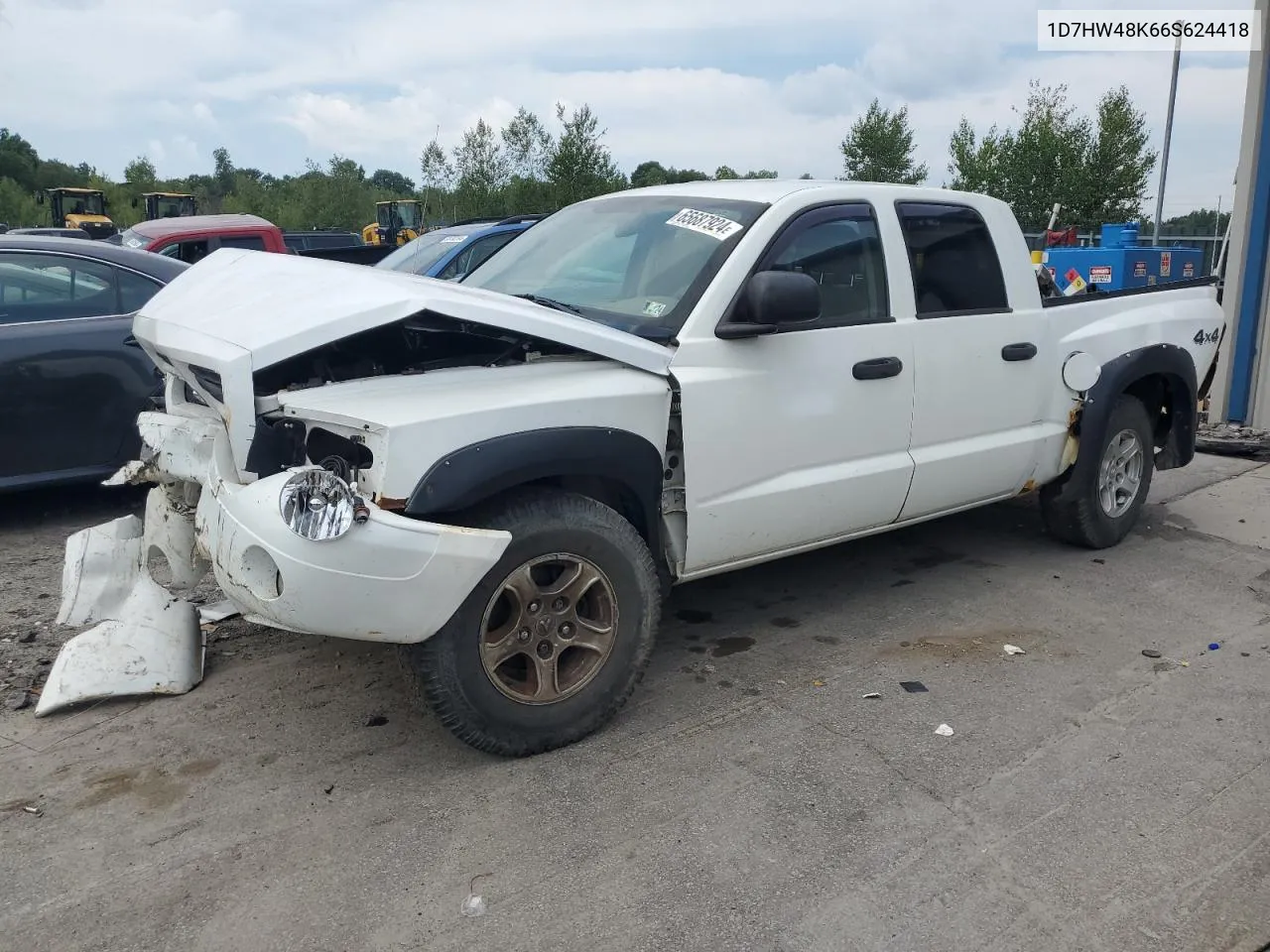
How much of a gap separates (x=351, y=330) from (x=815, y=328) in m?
1.85

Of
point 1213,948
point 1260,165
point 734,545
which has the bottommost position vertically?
point 1213,948

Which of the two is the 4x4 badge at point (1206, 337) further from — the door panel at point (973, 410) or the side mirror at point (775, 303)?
the side mirror at point (775, 303)

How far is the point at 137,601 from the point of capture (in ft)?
13.3

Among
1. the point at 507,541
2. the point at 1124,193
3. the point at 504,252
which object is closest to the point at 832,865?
→ the point at 507,541

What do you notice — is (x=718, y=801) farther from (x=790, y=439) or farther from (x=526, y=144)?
(x=526, y=144)

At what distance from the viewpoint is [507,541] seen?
317cm

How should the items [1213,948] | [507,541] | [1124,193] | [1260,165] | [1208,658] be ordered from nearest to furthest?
[1213,948] < [507,541] < [1208,658] < [1260,165] < [1124,193]

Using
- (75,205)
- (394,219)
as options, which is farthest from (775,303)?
(75,205)

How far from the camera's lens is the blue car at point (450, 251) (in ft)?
31.3

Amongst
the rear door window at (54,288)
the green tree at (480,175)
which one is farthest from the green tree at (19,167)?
the rear door window at (54,288)

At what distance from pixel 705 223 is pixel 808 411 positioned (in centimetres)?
84

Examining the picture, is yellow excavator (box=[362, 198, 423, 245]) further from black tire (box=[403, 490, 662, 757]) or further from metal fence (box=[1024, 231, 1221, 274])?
black tire (box=[403, 490, 662, 757])

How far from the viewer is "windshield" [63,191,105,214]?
98.4 ft

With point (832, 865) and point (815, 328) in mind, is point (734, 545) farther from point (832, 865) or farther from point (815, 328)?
point (832, 865)
